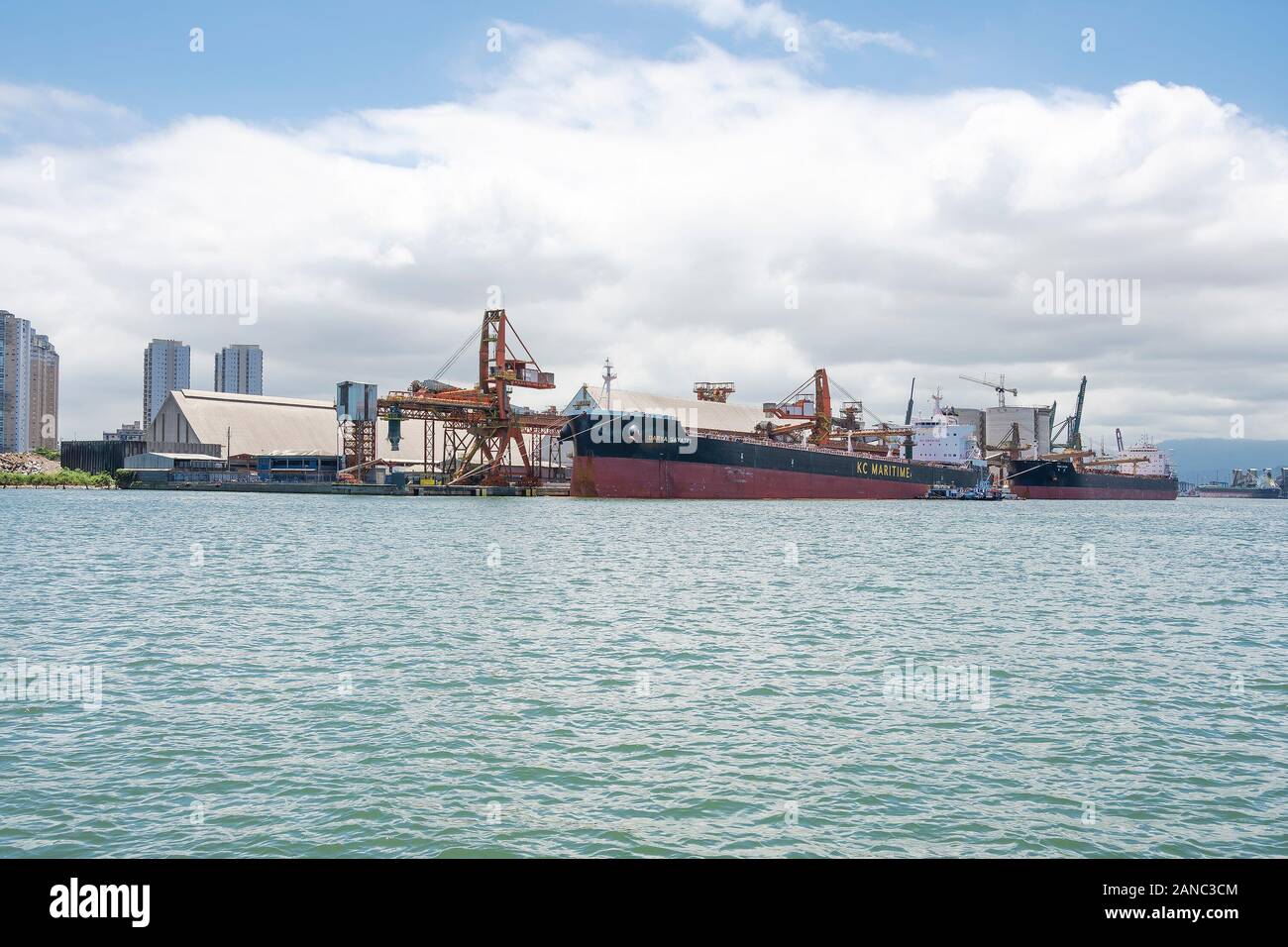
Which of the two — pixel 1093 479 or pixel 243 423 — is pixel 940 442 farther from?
pixel 243 423

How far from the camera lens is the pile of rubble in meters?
140

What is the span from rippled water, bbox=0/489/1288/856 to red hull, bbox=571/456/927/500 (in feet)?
147

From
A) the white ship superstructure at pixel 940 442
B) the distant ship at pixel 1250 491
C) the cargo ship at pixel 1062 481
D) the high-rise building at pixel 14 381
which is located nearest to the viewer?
the white ship superstructure at pixel 940 442

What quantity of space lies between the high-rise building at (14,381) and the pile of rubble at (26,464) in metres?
49.8

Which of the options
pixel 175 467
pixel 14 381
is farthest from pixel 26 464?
pixel 14 381

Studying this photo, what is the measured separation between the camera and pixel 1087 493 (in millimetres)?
126500

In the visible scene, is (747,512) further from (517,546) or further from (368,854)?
(368,854)

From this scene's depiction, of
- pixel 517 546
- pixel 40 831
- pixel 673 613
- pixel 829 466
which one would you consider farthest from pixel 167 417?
pixel 40 831

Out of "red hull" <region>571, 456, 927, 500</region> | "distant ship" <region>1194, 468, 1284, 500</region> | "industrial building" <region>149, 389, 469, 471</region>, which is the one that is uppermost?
"industrial building" <region>149, 389, 469, 471</region>

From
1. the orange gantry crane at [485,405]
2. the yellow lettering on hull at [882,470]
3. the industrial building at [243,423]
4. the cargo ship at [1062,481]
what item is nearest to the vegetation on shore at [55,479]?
the industrial building at [243,423]

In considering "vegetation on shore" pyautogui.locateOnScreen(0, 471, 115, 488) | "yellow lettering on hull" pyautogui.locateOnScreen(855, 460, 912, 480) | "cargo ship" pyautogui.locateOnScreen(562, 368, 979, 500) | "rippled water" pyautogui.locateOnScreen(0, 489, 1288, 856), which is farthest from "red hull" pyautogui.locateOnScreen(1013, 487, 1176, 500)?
"vegetation on shore" pyautogui.locateOnScreen(0, 471, 115, 488)

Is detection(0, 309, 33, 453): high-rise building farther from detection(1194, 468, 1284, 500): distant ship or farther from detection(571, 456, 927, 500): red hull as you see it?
detection(1194, 468, 1284, 500): distant ship

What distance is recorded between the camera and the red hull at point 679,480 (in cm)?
7262

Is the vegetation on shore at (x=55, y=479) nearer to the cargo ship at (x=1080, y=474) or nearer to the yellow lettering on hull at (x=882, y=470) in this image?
the yellow lettering on hull at (x=882, y=470)
